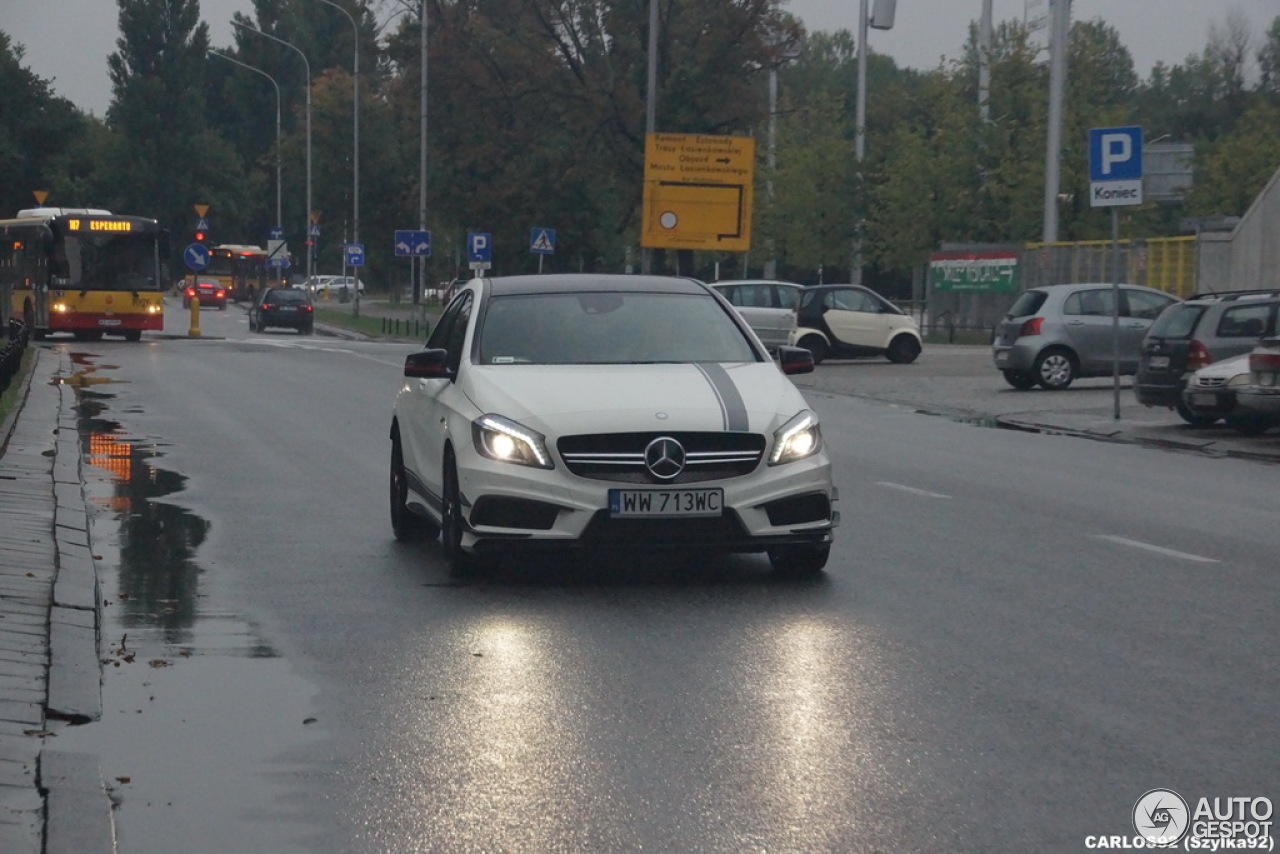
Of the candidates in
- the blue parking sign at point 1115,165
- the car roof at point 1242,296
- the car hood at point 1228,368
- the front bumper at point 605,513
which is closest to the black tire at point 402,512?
the front bumper at point 605,513

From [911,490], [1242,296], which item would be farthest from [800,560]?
[1242,296]

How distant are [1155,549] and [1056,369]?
752 inches

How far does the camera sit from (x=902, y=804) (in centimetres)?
577

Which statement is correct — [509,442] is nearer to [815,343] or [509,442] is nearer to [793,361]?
A: [793,361]

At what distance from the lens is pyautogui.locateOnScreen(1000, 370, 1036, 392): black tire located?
1209 inches

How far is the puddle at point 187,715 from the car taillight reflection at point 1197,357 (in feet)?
44.2

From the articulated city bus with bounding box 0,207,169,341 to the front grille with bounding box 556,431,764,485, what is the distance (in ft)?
133

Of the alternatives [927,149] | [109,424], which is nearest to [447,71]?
[927,149]

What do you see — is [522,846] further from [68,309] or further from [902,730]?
[68,309]

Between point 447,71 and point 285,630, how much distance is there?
182ft

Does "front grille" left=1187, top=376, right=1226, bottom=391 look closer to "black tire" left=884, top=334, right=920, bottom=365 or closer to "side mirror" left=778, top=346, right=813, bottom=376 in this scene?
"side mirror" left=778, top=346, right=813, bottom=376

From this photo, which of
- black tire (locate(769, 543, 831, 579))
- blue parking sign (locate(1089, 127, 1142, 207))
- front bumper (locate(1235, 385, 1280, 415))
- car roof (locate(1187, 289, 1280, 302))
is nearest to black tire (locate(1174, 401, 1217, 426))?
car roof (locate(1187, 289, 1280, 302))

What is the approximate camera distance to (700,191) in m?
48.2

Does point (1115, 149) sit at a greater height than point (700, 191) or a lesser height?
lesser
